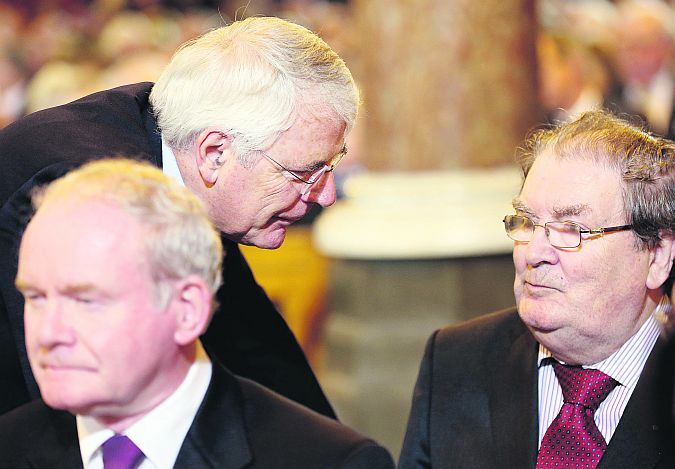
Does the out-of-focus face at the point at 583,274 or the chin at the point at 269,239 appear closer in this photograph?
the out-of-focus face at the point at 583,274

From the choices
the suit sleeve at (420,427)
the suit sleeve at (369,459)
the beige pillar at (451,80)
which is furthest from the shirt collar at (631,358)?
the beige pillar at (451,80)

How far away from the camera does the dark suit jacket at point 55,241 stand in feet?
8.12

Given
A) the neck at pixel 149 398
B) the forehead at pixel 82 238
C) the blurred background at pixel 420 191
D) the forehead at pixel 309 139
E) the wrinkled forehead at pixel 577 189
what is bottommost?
the blurred background at pixel 420 191

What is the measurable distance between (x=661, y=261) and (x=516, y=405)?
1.63 feet

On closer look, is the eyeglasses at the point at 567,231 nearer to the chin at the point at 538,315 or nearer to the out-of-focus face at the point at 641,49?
the chin at the point at 538,315

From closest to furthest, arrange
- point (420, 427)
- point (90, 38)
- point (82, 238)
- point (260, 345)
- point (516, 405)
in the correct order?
point (82, 238)
point (516, 405)
point (420, 427)
point (260, 345)
point (90, 38)

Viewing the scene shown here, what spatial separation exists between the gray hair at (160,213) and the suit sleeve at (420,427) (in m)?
1.03

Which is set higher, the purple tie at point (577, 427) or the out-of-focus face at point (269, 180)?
the out-of-focus face at point (269, 180)

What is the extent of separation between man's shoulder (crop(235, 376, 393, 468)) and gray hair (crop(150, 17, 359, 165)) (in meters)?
0.75

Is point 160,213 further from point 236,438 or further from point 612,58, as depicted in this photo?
point 612,58

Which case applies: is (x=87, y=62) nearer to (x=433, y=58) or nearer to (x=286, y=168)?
(x=433, y=58)

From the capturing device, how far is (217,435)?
2.14m

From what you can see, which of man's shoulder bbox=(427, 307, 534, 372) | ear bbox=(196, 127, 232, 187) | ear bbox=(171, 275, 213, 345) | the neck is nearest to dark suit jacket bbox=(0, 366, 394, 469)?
the neck

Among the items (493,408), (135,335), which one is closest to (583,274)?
(493,408)
